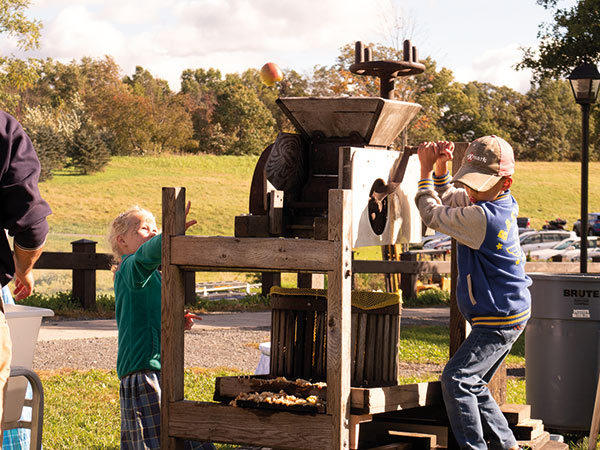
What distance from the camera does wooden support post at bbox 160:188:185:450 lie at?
152 inches

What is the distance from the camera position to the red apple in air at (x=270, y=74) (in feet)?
19.1

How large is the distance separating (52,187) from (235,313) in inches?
1194

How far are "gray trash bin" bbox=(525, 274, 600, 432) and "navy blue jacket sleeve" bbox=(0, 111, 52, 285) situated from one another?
13.6 feet

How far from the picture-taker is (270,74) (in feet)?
19.2

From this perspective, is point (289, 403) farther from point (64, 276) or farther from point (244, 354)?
point (64, 276)

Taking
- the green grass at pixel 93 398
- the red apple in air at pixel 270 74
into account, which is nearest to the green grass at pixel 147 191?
the green grass at pixel 93 398

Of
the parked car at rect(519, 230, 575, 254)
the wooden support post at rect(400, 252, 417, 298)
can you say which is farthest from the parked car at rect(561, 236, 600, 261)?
the wooden support post at rect(400, 252, 417, 298)

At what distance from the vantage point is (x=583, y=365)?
5949 mm

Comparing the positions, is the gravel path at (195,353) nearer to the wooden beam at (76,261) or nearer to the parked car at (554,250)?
the wooden beam at (76,261)

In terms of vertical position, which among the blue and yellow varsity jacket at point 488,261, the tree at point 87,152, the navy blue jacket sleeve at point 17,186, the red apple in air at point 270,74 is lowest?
the blue and yellow varsity jacket at point 488,261

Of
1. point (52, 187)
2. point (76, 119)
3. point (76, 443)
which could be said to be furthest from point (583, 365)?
point (76, 119)

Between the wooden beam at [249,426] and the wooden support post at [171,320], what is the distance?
0.05m

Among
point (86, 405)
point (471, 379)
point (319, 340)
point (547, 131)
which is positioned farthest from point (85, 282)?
point (547, 131)

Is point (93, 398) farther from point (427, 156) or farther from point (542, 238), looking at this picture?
point (542, 238)
